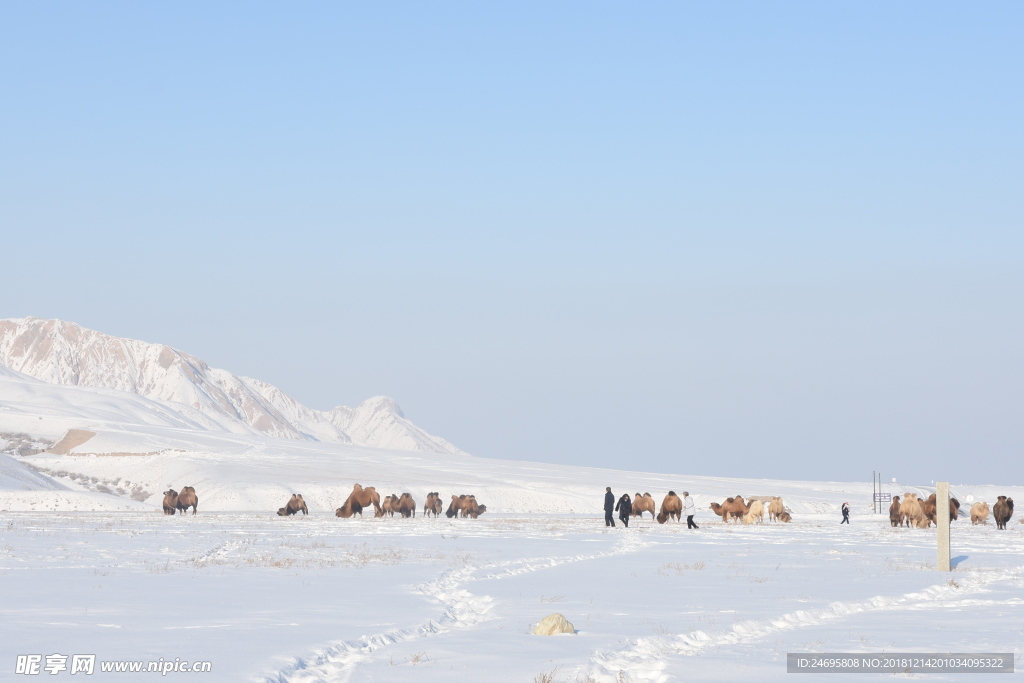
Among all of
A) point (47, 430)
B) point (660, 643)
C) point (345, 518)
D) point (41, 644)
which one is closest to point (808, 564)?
point (660, 643)

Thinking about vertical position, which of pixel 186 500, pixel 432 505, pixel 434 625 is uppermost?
pixel 432 505

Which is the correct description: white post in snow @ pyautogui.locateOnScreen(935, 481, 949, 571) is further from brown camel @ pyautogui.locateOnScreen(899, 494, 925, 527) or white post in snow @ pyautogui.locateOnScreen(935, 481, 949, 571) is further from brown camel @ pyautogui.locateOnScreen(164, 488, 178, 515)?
brown camel @ pyautogui.locateOnScreen(164, 488, 178, 515)

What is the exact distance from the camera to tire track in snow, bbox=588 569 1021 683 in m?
10.7

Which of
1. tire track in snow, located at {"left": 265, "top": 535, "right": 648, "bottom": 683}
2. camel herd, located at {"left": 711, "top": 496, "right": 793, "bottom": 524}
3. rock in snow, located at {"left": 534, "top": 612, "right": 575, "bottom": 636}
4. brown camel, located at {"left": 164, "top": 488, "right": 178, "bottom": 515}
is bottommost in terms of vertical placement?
tire track in snow, located at {"left": 265, "top": 535, "right": 648, "bottom": 683}

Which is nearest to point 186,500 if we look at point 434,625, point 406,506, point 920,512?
point 406,506

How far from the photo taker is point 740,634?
13531mm

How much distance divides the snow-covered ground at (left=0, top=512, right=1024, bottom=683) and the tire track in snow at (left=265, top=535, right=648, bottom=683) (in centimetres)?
4

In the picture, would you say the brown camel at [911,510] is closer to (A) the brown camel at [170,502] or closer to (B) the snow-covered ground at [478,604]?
(B) the snow-covered ground at [478,604]

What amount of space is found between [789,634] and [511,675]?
183 inches

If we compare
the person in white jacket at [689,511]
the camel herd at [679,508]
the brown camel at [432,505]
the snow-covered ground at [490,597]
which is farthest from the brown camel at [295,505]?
the person in white jacket at [689,511]

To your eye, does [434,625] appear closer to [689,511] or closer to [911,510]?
[689,511]

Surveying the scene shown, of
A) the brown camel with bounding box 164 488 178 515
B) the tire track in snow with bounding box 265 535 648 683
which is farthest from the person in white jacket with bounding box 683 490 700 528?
the brown camel with bounding box 164 488 178 515

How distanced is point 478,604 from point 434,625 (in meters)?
2.53

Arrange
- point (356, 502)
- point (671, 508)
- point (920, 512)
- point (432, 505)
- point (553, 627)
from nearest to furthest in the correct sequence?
point (553, 627) < point (920, 512) < point (671, 508) < point (356, 502) < point (432, 505)
